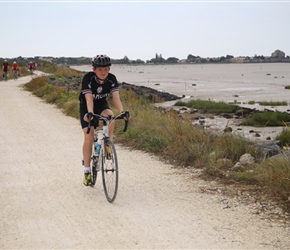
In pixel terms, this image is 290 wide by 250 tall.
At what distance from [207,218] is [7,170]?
14.2 feet

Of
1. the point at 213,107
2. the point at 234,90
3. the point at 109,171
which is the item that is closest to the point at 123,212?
the point at 109,171

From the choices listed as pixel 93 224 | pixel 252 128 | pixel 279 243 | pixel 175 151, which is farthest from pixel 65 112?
pixel 279 243

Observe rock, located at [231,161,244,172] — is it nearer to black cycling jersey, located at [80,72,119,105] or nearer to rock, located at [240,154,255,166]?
rock, located at [240,154,255,166]

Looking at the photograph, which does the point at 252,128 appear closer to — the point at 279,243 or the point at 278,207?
the point at 278,207

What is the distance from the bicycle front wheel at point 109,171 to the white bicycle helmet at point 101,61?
101cm

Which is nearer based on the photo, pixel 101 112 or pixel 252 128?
pixel 101 112

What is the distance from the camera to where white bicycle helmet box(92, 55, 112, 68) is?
6699 mm

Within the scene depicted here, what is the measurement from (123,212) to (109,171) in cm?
75

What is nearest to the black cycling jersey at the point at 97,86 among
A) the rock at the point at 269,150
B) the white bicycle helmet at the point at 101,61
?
the white bicycle helmet at the point at 101,61

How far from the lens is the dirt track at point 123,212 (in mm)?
5453

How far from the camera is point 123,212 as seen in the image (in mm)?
6453

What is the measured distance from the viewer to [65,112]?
17750 millimetres

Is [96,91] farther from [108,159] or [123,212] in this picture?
[123,212]

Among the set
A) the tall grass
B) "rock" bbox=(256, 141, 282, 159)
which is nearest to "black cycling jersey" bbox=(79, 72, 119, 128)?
the tall grass
